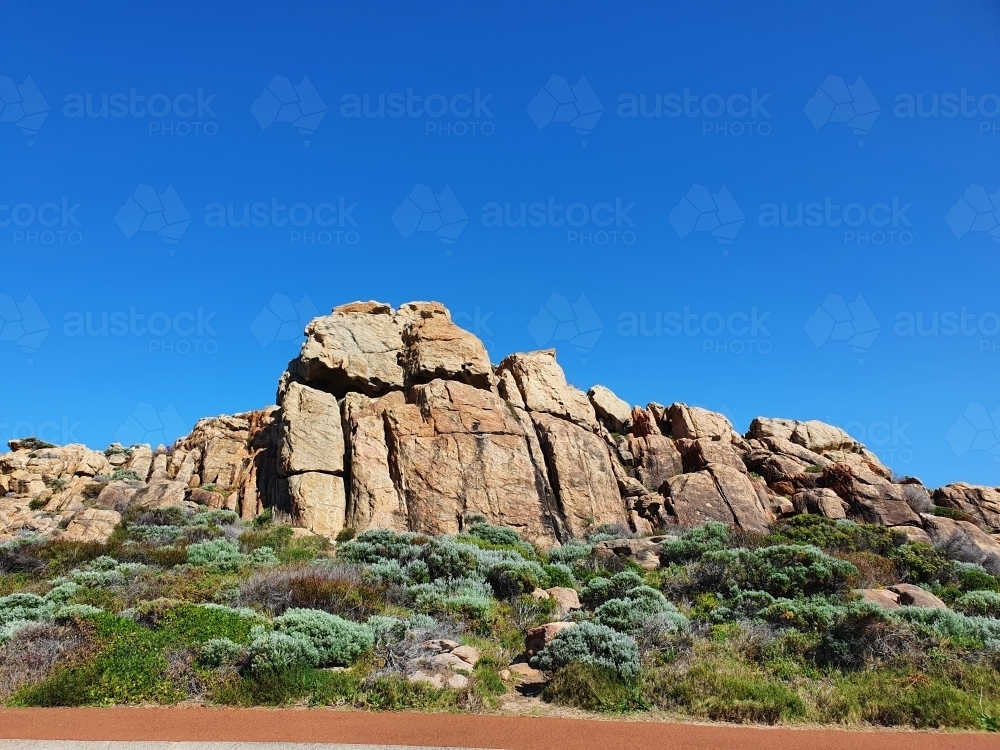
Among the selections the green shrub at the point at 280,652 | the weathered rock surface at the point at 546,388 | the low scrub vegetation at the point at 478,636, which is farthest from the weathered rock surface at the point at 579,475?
the green shrub at the point at 280,652

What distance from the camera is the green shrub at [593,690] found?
29.9 feet

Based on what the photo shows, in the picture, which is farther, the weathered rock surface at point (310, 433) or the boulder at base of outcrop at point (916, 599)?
the weathered rock surface at point (310, 433)

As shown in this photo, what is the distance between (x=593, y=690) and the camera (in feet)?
30.4

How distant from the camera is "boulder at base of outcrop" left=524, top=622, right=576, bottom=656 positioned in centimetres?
1111

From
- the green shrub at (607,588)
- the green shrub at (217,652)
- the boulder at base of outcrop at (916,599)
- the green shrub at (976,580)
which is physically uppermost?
the green shrub at (607,588)

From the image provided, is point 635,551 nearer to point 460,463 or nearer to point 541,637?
point 460,463

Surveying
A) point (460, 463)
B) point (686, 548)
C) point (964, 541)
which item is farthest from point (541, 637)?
point (964, 541)

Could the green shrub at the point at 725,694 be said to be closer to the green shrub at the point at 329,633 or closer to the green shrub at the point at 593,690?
the green shrub at the point at 593,690

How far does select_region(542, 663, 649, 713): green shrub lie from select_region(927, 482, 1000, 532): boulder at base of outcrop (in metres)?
28.7

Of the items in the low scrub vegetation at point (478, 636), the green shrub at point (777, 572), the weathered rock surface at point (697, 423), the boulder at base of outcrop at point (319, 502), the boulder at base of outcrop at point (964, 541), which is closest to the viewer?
the low scrub vegetation at point (478, 636)

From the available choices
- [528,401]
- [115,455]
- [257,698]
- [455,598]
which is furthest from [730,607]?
[115,455]

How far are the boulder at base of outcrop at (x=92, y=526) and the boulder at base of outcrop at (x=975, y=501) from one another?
3528cm

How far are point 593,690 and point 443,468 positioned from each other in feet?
56.6

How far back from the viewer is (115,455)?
41.2m
